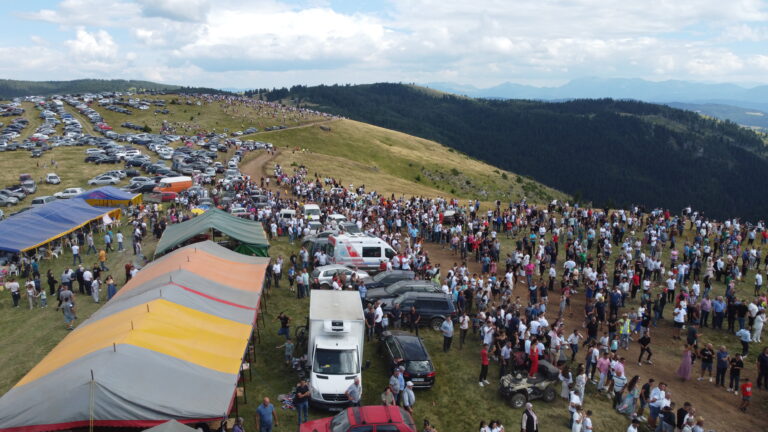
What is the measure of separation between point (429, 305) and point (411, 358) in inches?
168

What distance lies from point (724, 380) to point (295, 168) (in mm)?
48325

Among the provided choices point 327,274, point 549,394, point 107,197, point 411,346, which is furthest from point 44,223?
point 549,394

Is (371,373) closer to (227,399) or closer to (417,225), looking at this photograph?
(227,399)

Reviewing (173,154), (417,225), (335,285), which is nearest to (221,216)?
(335,285)

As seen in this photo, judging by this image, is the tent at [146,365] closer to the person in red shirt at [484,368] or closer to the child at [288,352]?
the child at [288,352]

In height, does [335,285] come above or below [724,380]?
above

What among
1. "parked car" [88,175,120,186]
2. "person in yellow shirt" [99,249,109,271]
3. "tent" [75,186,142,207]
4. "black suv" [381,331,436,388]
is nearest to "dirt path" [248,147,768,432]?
"black suv" [381,331,436,388]

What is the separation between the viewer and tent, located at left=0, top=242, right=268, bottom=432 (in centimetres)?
1033

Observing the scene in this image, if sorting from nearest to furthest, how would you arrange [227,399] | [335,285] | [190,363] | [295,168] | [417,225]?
[227,399] → [190,363] → [335,285] → [417,225] → [295,168]

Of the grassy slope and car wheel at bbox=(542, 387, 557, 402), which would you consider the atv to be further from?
the grassy slope

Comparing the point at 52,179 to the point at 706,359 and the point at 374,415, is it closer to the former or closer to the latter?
the point at 374,415

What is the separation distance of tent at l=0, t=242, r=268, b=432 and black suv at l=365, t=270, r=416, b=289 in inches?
249

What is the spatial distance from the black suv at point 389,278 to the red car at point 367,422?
991 centimetres

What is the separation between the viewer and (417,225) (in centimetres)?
3362
